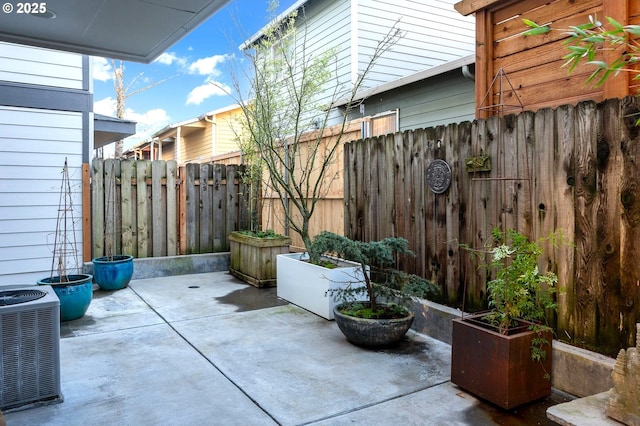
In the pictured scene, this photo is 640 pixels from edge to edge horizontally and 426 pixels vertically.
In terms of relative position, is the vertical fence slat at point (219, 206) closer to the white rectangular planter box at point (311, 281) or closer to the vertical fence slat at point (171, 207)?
the vertical fence slat at point (171, 207)

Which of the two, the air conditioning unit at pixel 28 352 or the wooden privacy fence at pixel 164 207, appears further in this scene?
the wooden privacy fence at pixel 164 207

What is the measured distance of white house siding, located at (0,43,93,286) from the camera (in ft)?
17.0

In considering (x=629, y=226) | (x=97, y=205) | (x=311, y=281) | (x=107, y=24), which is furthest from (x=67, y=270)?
(x=629, y=226)

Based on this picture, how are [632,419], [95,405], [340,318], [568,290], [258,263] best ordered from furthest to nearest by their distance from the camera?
[258,263] → [340,318] → [568,290] → [95,405] → [632,419]

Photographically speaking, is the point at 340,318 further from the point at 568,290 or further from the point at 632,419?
the point at 632,419

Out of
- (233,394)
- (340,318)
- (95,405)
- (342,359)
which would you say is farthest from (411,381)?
(95,405)

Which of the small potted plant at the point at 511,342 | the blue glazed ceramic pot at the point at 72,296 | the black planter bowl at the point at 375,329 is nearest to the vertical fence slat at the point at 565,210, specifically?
the small potted plant at the point at 511,342

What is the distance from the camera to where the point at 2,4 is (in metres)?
2.57

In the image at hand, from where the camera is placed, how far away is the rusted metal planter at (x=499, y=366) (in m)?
2.44

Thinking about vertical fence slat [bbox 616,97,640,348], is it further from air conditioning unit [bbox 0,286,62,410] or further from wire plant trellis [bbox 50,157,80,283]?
wire plant trellis [bbox 50,157,80,283]

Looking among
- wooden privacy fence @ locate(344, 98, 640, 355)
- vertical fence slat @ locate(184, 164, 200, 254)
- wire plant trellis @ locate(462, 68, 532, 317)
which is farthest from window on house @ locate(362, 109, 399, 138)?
Result: wooden privacy fence @ locate(344, 98, 640, 355)

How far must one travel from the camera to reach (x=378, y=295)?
12.0 ft

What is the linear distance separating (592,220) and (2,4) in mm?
3702

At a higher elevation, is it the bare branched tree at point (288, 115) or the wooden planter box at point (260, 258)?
the bare branched tree at point (288, 115)
